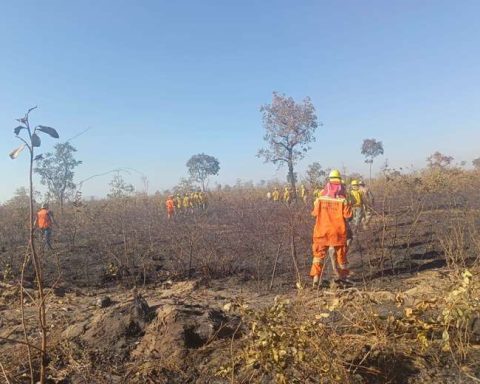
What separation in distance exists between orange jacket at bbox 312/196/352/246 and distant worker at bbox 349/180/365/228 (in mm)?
5114

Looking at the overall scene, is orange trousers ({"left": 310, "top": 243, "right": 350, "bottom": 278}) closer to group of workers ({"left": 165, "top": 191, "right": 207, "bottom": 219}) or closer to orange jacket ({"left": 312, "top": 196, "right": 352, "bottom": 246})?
orange jacket ({"left": 312, "top": 196, "right": 352, "bottom": 246})

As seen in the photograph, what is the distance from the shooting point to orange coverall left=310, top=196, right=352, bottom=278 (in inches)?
216

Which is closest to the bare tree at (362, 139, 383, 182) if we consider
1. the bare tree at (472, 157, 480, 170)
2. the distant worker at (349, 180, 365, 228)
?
the bare tree at (472, 157, 480, 170)

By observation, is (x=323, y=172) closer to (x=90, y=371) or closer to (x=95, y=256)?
(x=95, y=256)

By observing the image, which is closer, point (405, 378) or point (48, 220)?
point (405, 378)

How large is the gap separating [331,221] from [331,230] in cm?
13

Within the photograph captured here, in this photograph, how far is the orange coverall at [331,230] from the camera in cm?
548

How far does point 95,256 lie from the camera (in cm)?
968

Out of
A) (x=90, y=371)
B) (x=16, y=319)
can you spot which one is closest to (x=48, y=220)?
(x=16, y=319)

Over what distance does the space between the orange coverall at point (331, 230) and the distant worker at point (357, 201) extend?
16.8 ft

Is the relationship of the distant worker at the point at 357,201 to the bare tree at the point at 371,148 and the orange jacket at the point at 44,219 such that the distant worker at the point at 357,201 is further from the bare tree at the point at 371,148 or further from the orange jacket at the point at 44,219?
the bare tree at the point at 371,148

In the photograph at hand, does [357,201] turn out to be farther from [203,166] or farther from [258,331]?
[203,166]

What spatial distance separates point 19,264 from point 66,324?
5.47 metres

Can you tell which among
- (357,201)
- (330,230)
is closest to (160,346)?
(330,230)
